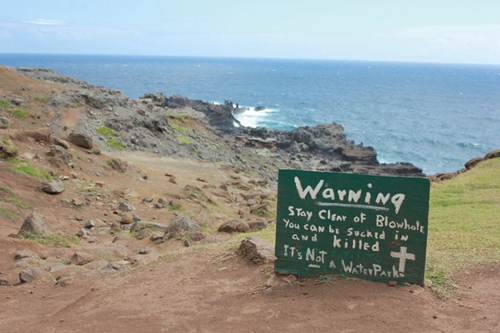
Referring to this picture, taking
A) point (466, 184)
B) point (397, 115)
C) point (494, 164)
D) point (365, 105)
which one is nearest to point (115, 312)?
point (466, 184)

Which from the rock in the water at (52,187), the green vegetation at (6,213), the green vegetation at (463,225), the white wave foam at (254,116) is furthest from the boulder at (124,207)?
the white wave foam at (254,116)

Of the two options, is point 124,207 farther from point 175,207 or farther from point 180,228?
point 180,228

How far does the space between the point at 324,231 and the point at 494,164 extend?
1431cm

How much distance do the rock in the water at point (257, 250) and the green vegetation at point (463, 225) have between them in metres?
2.47

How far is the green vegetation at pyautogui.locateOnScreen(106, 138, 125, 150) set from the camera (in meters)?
29.4

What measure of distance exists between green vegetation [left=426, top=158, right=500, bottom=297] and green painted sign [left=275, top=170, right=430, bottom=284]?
2.46 feet

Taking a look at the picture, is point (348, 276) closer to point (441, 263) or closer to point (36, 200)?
point (441, 263)

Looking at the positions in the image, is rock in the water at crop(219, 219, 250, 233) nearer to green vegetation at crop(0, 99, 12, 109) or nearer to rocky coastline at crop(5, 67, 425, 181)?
rocky coastline at crop(5, 67, 425, 181)

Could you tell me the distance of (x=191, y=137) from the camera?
37.5 meters

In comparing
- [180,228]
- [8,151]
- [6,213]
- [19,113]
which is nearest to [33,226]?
[6,213]

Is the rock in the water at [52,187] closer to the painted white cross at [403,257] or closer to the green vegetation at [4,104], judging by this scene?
the painted white cross at [403,257]

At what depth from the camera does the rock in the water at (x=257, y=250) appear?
8.10 meters

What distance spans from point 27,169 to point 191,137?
21663 mm

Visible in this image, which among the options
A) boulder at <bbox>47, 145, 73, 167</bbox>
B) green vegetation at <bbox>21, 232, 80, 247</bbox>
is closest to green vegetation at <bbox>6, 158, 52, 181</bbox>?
boulder at <bbox>47, 145, 73, 167</bbox>
